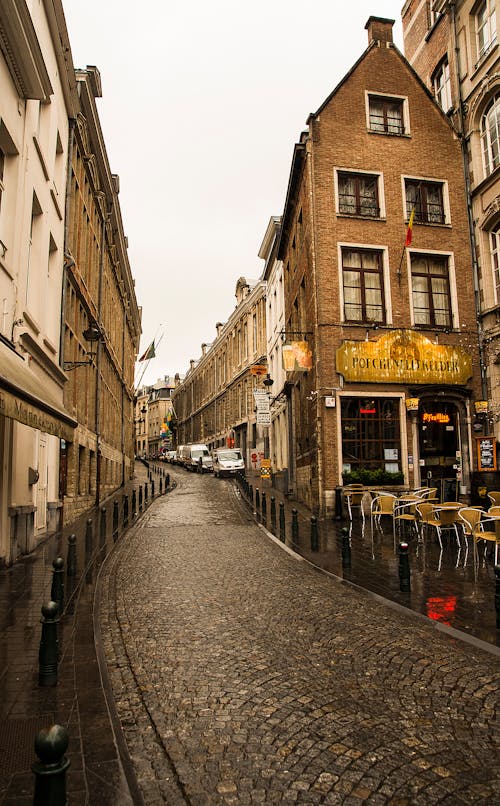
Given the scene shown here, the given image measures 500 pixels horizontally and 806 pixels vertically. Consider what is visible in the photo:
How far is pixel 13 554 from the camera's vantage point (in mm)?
10289

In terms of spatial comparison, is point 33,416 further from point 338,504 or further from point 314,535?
point 338,504

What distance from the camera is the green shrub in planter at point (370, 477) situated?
17.9 metres

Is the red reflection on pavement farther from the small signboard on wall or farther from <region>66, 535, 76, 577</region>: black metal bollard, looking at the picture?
the small signboard on wall

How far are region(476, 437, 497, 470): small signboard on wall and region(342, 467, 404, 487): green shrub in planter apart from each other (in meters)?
2.49

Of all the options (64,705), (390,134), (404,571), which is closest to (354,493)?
(404,571)

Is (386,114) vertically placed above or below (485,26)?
below

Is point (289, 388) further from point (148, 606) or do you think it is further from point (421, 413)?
point (148, 606)

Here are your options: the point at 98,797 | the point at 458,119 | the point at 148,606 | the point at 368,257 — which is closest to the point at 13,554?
the point at 148,606

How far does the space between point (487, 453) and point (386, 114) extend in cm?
1241

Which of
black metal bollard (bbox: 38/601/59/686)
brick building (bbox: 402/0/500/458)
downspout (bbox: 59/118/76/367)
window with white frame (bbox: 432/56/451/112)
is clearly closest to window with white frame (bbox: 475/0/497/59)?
brick building (bbox: 402/0/500/458)

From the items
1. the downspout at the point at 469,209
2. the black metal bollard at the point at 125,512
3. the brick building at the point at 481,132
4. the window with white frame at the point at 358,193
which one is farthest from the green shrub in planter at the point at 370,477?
the window with white frame at the point at 358,193

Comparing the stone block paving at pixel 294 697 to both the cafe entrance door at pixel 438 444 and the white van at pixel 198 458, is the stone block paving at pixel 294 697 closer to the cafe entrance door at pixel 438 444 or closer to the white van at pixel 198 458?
the cafe entrance door at pixel 438 444

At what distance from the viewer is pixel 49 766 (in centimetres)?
230

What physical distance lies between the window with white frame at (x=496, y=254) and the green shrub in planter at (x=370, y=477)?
6.83 m
